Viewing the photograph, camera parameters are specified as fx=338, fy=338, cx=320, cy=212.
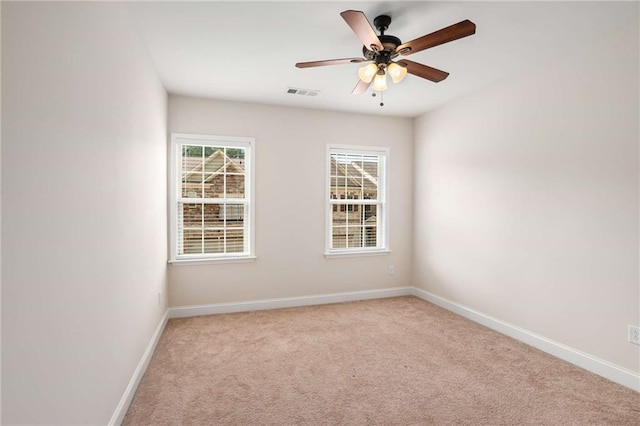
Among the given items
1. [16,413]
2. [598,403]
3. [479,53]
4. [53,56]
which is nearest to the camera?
[16,413]

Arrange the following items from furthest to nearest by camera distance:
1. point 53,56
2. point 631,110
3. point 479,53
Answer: point 479,53, point 631,110, point 53,56

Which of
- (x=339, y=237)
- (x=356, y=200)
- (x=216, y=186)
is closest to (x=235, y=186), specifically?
(x=216, y=186)

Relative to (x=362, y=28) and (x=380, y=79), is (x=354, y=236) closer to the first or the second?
(x=380, y=79)

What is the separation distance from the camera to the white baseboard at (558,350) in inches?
98.0

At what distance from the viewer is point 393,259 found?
489 cm

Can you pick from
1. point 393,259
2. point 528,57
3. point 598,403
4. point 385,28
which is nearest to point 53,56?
point 385,28

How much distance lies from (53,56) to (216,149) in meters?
2.92

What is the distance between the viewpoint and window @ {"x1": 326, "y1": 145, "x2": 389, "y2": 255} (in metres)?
4.64

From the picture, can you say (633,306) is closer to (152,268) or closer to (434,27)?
(434,27)

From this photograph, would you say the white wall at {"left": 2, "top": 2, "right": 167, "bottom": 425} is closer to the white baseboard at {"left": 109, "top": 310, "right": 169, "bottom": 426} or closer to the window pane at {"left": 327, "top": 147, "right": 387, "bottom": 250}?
the white baseboard at {"left": 109, "top": 310, "right": 169, "bottom": 426}

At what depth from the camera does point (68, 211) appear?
139 cm

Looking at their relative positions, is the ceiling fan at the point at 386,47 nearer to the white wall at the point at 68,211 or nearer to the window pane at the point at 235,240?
the white wall at the point at 68,211

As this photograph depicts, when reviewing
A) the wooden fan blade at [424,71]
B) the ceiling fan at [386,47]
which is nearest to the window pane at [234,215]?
the ceiling fan at [386,47]

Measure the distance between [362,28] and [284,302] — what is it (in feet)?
10.9
